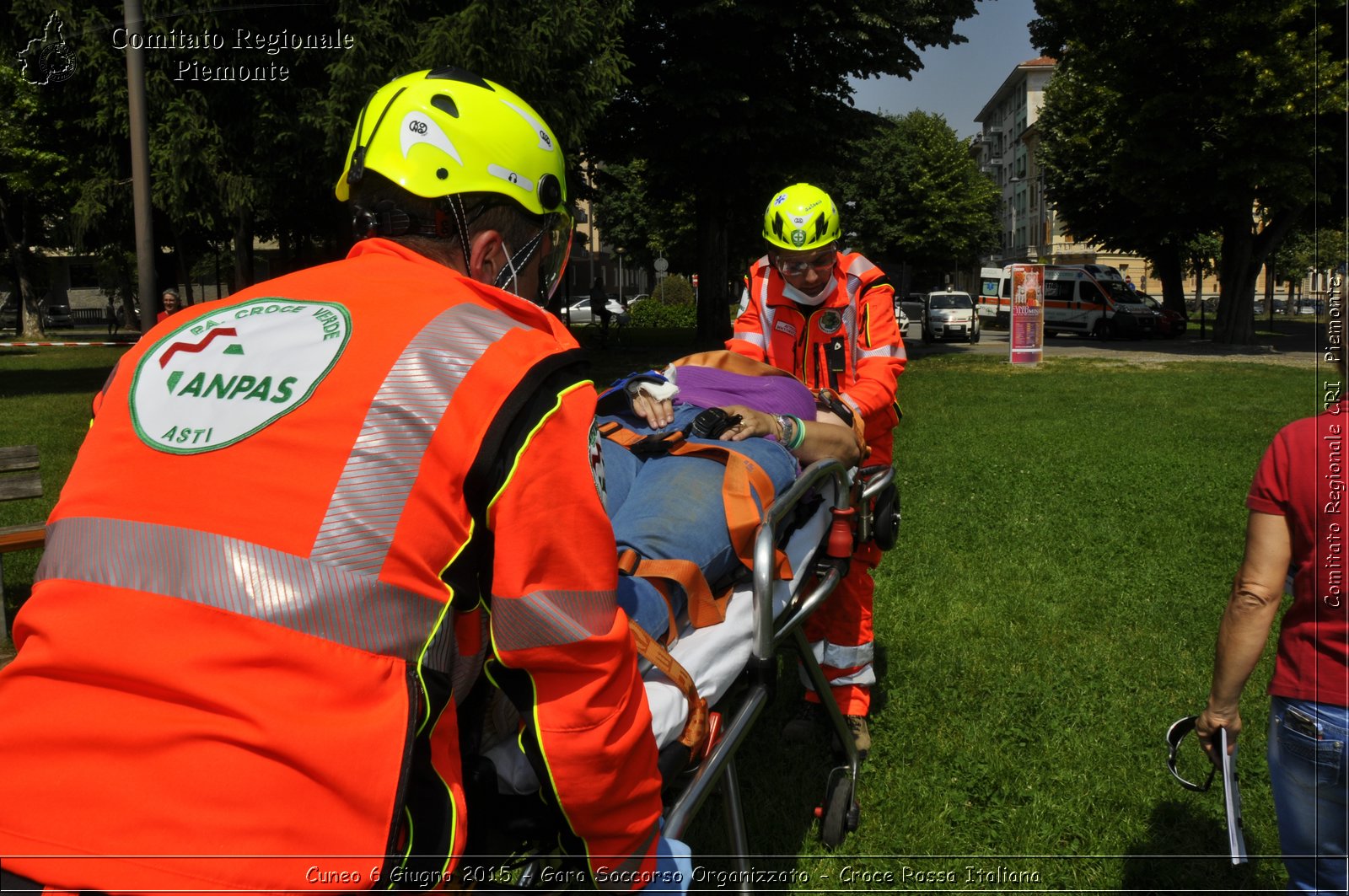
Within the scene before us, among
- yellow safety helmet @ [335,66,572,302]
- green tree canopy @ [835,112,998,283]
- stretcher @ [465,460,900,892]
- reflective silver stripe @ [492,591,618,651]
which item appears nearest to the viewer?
reflective silver stripe @ [492,591,618,651]

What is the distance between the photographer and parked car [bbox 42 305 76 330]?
58062mm

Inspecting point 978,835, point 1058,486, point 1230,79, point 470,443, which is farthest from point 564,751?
point 1230,79

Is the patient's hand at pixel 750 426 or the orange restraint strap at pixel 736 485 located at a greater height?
the patient's hand at pixel 750 426

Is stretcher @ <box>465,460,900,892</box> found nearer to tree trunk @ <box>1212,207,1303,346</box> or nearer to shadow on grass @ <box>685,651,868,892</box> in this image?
shadow on grass @ <box>685,651,868,892</box>

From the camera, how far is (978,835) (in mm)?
3906

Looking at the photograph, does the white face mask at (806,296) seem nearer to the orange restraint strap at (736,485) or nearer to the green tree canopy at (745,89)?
the orange restraint strap at (736,485)

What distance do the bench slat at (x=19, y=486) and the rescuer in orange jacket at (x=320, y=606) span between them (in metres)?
4.67

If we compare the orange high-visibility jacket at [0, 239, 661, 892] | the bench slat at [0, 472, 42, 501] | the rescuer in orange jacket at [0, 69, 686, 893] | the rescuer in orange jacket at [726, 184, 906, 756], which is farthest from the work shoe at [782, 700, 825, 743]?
the bench slat at [0, 472, 42, 501]

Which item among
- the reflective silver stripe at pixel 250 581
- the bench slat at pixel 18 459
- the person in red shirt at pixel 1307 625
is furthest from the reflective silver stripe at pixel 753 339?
the bench slat at pixel 18 459

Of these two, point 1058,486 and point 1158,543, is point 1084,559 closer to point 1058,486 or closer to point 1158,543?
point 1158,543

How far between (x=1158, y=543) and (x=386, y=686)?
24.5ft

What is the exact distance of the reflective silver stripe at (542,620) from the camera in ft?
5.21

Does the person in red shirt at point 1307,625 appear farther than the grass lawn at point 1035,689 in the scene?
No

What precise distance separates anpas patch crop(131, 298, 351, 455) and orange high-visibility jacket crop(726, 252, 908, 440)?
9.57 feet
